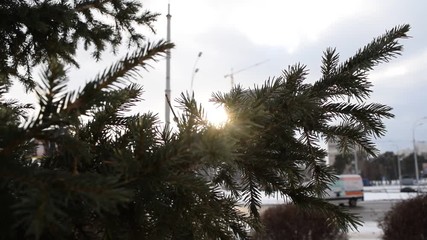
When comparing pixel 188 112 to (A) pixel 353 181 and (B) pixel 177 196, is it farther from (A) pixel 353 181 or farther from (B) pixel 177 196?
(A) pixel 353 181

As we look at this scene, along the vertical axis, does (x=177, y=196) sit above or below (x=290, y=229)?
above

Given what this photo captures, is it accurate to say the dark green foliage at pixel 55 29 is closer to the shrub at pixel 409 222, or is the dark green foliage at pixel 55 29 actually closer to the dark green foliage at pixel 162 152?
the dark green foliage at pixel 162 152

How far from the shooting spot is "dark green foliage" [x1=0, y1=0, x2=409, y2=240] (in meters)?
0.70

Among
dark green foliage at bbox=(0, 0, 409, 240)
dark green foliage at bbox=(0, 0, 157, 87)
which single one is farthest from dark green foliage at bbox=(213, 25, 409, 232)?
dark green foliage at bbox=(0, 0, 157, 87)

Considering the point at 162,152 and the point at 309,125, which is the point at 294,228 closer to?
the point at 309,125

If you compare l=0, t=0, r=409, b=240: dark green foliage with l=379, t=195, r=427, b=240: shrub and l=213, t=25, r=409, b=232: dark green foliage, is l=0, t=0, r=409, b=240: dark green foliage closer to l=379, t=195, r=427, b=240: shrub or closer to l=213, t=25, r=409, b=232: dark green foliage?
l=213, t=25, r=409, b=232: dark green foliage

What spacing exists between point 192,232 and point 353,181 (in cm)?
2550

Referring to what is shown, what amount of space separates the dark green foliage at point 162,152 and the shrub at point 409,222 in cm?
622

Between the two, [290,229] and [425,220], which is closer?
[425,220]

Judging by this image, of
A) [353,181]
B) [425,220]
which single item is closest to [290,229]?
[425,220]

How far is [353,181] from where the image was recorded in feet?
82.2

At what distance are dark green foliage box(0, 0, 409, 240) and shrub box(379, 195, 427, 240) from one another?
622 cm

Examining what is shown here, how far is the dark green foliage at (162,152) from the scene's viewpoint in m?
0.70

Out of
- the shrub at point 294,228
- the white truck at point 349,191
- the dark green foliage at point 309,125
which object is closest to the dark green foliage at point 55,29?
the dark green foliage at point 309,125
